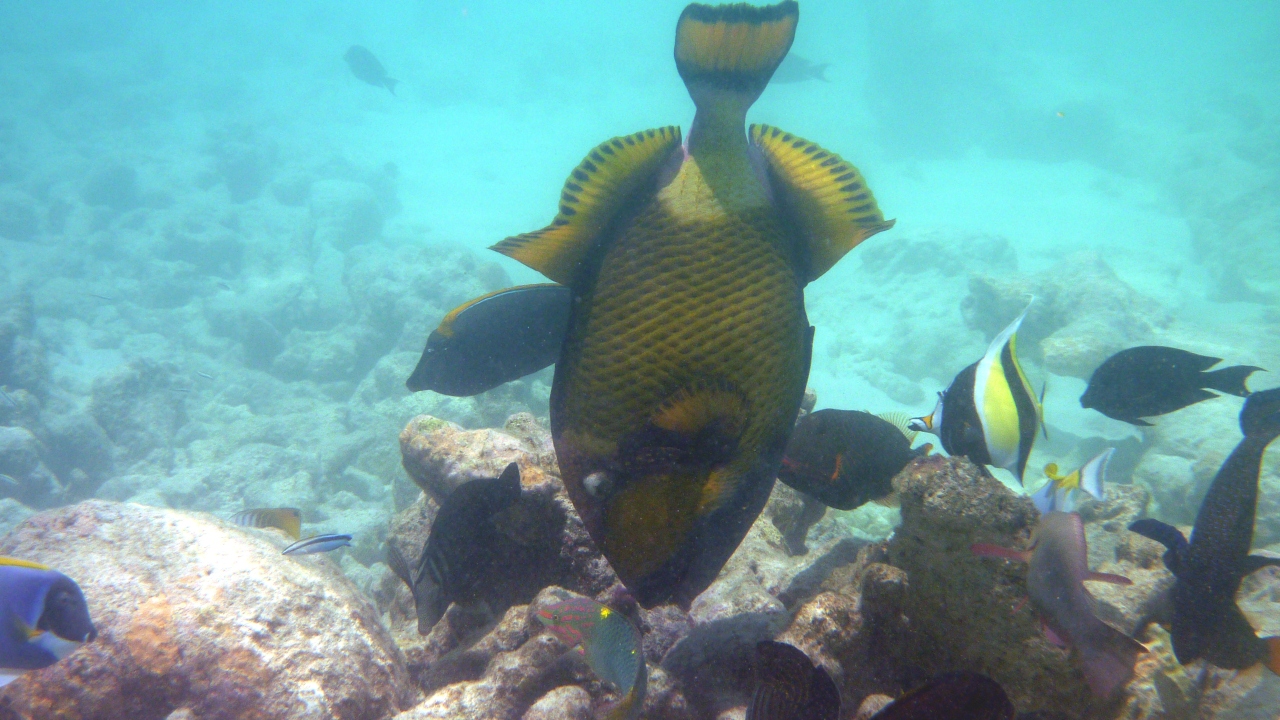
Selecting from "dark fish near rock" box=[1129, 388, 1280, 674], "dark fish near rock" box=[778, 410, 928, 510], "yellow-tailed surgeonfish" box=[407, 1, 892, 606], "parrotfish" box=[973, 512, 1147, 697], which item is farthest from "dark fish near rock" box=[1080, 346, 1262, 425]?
"yellow-tailed surgeonfish" box=[407, 1, 892, 606]

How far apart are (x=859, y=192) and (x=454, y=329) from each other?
4.76ft

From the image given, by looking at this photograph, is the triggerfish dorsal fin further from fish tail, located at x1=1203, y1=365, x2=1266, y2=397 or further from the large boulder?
the large boulder

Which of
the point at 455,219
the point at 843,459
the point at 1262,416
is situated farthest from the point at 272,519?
the point at 455,219

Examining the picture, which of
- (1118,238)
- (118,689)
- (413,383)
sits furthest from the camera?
(1118,238)

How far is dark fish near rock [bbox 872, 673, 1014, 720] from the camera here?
77 cm

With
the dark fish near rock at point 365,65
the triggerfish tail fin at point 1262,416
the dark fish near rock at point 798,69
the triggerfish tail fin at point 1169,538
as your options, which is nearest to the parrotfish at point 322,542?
the triggerfish tail fin at point 1169,538

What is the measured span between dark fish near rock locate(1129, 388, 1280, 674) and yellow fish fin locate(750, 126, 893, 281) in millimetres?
1180

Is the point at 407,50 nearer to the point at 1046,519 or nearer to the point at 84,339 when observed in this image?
the point at 84,339

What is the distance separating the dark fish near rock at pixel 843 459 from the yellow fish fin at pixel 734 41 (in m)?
1.05

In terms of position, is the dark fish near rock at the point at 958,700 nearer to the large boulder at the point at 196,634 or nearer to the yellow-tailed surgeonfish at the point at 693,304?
the yellow-tailed surgeonfish at the point at 693,304

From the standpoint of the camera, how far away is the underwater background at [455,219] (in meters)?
9.78

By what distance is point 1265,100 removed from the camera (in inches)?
1314

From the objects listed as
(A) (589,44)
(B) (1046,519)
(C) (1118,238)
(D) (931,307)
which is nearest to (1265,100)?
(C) (1118,238)

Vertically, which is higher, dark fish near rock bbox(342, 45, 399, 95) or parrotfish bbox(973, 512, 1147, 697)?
dark fish near rock bbox(342, 45, 399, 95)
